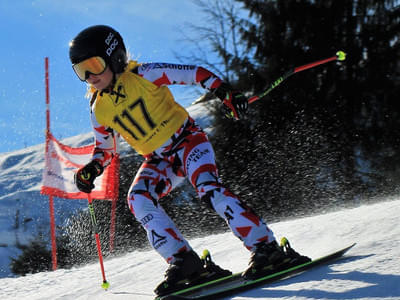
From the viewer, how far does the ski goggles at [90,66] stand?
3.41 m

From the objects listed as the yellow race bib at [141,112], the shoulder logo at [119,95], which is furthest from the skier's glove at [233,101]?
the shoulder logo at [119,95]

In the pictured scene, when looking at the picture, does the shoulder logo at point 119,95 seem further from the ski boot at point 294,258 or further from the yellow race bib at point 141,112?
the ski boot at point 294,258

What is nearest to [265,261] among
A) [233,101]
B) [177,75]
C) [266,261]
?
[266,261]

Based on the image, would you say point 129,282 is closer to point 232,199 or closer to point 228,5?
point 232,199

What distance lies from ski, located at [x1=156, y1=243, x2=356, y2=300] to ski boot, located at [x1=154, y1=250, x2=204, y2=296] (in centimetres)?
6

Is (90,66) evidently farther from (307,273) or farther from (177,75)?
(307,273)

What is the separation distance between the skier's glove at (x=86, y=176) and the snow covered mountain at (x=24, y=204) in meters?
11.2

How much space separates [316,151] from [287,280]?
10.8m

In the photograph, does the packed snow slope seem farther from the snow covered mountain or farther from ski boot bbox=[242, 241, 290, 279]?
the snow covered mountain

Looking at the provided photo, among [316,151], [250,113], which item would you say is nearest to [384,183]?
[316,151]

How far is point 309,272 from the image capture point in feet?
10.2

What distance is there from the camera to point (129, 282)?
169 inches

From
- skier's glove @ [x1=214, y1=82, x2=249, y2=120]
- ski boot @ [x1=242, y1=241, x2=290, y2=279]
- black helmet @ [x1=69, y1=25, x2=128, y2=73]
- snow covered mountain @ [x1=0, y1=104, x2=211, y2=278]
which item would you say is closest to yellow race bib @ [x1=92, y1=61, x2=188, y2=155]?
black helmet @ [x1=69, y1=25, x2=128, y2=73]

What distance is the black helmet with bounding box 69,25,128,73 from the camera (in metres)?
3.41
